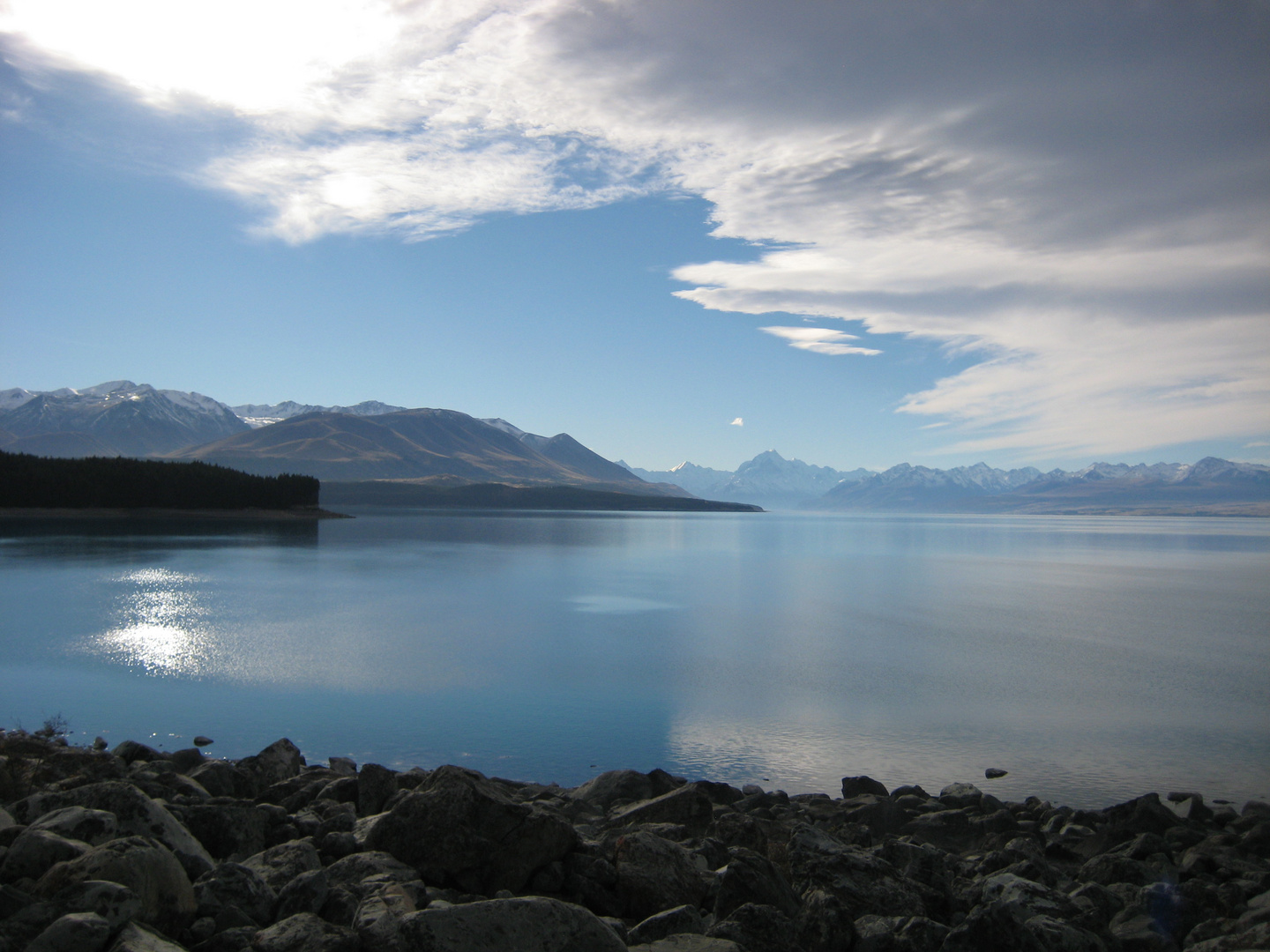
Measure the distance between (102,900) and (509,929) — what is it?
10.0ft

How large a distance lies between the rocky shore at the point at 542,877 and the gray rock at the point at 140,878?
0.06ft

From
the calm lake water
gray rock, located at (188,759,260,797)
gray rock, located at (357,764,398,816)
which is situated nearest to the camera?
gray rock, located at (357,764,398,816)

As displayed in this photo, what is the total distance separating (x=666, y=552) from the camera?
253ft

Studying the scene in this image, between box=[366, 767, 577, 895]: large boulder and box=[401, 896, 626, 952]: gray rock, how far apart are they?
1666 millimetres

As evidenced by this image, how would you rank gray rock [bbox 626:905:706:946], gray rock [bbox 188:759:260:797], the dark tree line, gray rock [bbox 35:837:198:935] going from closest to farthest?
1. gray rock [bbox 35:837:198:935]
2. gray rock [bbox 626:905:706:946]
3. gray rock [bbox 188:759:260:797]
4. the dark tree line

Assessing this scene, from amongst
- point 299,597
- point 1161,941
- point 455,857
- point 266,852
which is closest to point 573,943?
point 455,857

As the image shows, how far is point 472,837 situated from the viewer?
7.68 meters

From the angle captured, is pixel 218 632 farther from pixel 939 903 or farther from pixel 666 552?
pixel 666 552

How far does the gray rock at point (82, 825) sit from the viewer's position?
708 centimetres

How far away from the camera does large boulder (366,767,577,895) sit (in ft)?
24.8

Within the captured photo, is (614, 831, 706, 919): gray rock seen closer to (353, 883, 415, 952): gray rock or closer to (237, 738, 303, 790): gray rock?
(353, 883, 415, 952): gray rock

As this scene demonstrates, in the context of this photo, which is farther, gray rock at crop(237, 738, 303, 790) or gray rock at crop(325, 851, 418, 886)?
gray rock at crop(237, 738, 303, 790)

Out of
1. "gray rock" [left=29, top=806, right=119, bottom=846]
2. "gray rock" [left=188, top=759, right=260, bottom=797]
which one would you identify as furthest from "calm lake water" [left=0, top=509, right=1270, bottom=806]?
"gray rock" [left=29, top=806, right=119, bottom=846]

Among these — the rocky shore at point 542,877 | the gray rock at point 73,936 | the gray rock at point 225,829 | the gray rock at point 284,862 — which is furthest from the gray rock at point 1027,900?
the gray rock at point 225,829
